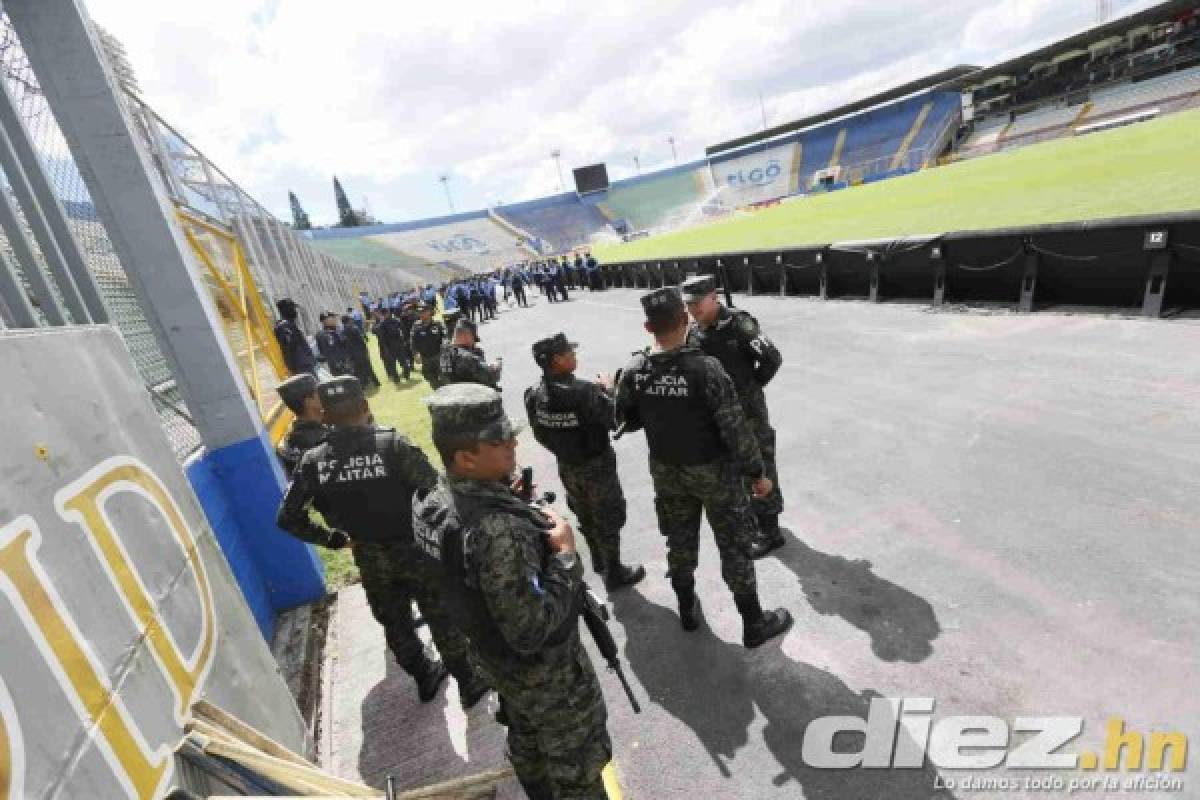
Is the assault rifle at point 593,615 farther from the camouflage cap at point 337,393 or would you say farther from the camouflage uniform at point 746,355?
the camouflage uniform at point 746,355

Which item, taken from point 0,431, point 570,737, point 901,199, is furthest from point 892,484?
point 901,199

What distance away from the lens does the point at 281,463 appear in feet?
16.3

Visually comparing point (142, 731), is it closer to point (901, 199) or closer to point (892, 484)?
point (892, 484)

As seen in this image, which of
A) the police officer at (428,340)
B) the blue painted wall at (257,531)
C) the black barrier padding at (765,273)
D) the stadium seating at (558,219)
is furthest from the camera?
the stadium seating at (558,219)

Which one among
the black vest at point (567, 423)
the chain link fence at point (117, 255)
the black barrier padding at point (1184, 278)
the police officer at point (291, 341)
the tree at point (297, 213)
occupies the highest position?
the tree at point (297, 213)

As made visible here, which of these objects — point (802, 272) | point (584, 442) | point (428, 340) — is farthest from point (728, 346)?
point (802, 272)

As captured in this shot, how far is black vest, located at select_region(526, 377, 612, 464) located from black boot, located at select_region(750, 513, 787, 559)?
1.31 metres

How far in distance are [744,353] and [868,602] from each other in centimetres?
177

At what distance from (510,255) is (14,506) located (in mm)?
70679

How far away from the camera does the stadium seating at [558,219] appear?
255 feet

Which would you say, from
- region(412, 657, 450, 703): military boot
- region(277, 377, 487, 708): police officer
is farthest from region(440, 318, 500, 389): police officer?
region(412, 657, 450, 703): military boot

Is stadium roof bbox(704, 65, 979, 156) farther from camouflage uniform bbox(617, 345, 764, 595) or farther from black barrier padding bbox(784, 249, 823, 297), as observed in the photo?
camouflage uniform bbox(617, 345, 764, 595)

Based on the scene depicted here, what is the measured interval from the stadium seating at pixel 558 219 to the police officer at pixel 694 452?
76.0m

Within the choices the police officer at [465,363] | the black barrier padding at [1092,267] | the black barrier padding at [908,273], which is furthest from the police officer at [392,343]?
the black barrier padding at [1092,267]
